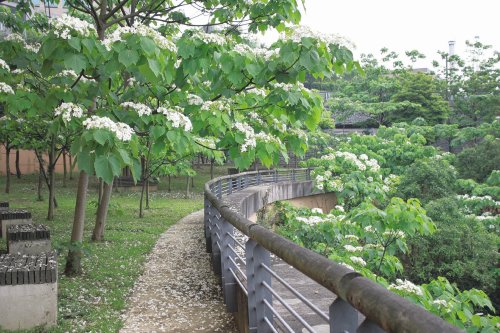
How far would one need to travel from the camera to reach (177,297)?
267 inches

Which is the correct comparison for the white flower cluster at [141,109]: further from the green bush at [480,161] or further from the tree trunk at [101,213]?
the green bush at [480,161]

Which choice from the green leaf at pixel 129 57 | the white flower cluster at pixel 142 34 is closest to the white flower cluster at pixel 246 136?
the white flower cluster at pixel 142 34

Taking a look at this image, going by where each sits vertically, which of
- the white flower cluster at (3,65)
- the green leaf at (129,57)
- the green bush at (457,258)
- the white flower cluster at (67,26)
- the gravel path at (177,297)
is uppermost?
the white flower cluster at (67,26)

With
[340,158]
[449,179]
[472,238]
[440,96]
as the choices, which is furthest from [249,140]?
[440,96]

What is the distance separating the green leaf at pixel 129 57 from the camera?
13.4 ft

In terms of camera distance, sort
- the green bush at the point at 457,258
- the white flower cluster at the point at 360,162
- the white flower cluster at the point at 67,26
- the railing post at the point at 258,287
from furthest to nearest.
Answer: the white flower cluster at the point at 360,162 → the green bush at the point at 457,258 → the white flower cluster at the point at 67,26 → the railing post at the point at 258,287

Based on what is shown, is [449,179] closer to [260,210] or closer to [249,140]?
[260,210]

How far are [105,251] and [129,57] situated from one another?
22.4 feet

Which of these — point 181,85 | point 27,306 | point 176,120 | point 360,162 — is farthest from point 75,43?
point 360,162

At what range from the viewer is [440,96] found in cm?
3278

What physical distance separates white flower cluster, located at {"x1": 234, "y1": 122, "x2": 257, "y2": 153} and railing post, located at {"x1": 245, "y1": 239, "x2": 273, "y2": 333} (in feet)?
7.39

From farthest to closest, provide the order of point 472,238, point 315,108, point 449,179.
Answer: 1. point 449,179
2. point 472,238
3. point 315,108

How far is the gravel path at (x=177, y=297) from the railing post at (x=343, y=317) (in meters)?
3.46

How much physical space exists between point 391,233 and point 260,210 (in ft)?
36.4
